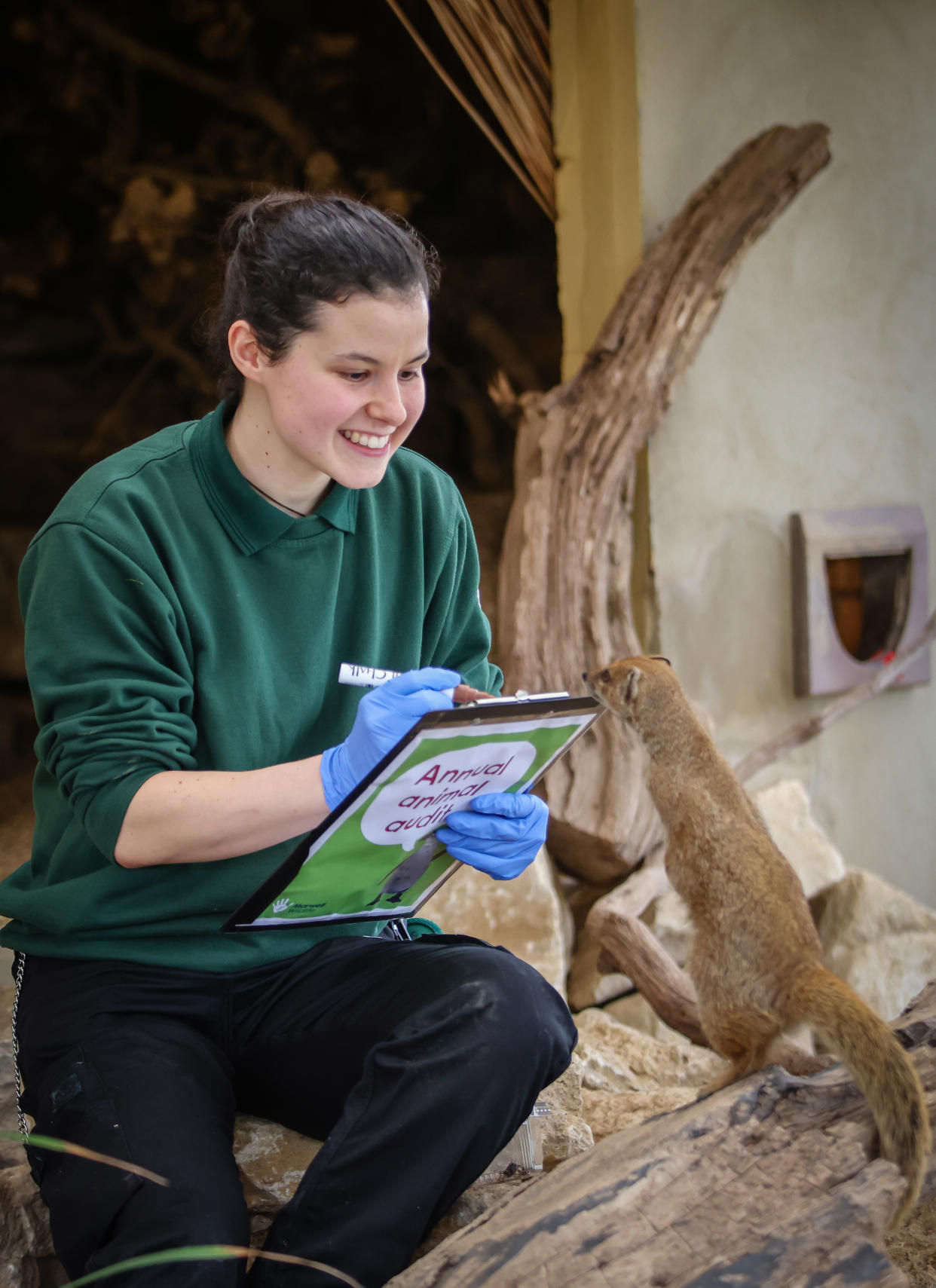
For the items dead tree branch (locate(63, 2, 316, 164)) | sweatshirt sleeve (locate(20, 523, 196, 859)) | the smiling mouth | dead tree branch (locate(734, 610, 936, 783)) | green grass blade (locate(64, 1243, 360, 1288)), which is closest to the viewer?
green grass blade (locate(64, 1243, 360, 1288))

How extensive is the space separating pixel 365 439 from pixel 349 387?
0.09 m

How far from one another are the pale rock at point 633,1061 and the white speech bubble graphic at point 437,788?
4.79 ft

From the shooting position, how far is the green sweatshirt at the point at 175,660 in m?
1.60

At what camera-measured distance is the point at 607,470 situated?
3721 millimetres

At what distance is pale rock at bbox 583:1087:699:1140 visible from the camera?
2.55 m

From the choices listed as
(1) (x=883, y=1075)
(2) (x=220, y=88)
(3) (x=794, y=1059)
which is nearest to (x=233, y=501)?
(1) (x=883, y=1075)

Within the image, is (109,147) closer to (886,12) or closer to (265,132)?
(265,132)

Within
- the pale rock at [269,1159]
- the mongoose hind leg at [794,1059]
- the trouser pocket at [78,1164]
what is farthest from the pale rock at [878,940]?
the trouser pocket at [78,1164]

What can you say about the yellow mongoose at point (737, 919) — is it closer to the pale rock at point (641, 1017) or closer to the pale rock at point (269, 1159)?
the pale rock at point (269, 1159)

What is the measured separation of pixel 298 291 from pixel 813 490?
10.1ft

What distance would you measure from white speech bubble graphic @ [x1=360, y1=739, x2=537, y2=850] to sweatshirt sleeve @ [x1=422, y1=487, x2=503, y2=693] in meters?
0.47

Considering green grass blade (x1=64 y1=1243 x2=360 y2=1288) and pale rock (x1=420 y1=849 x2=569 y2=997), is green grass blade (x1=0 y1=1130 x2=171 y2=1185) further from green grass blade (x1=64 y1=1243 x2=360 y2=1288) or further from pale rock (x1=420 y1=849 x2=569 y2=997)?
pale rock (x1=420 y1=849 x2=569 y2=997)

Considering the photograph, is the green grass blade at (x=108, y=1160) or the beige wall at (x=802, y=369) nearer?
the green grass blade at (x=108, y=1160)

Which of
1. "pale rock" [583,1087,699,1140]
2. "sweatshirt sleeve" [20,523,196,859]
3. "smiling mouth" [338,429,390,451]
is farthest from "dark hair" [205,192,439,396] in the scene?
"pale rock" [583,1087,699,1140]
